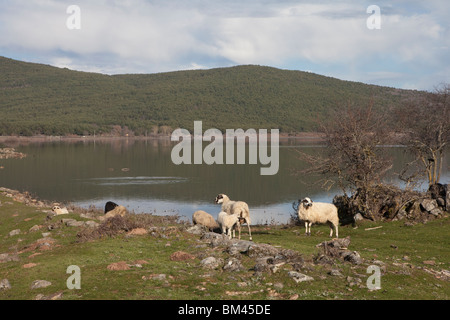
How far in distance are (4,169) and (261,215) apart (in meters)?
53.4

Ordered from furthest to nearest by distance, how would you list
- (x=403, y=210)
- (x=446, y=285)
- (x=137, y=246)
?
(x=403, y=210)
(x=137, y=246)
(x=446, y=285)

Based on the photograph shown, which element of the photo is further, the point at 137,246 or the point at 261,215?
the point at 261,215

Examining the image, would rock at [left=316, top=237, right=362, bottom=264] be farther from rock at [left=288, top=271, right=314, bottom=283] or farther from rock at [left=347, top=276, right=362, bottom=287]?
rock at [left=288, top=271, right=314, bottom=283]

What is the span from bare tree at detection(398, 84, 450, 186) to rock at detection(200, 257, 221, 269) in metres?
22.8

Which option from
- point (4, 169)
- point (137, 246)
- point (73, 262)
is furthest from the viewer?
point (4, 169)

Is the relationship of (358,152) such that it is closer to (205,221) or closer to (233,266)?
(205,221)

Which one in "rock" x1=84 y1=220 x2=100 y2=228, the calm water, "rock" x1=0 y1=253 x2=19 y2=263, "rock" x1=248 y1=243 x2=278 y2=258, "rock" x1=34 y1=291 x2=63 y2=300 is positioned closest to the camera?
"rock" x1=34 y1=291 x2=63 y2=300

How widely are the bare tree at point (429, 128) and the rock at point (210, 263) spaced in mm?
22806

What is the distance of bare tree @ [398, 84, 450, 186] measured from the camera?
1278 inches

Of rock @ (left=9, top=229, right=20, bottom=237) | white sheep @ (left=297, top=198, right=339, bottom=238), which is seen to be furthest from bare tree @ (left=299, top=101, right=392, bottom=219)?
rock @ (left=9, top=229, right=20, bottom=237)

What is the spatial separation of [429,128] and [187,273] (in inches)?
1080
